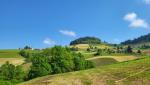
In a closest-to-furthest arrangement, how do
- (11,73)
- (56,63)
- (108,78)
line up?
1. (108,78)
2. (56,63)
3. (11,73)

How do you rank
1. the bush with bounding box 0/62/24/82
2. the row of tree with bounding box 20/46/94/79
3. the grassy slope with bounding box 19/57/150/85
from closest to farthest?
1. the grassy slope with bounding box 19/57/150/85
2. the row of tree with bounding box 20/46/94/79
3. the bush with bounding box 0/62/24/82

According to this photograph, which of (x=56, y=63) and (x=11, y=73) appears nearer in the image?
(x=56, y=63)

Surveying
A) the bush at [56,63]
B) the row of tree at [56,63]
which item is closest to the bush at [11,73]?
the row of tree at [56,63]

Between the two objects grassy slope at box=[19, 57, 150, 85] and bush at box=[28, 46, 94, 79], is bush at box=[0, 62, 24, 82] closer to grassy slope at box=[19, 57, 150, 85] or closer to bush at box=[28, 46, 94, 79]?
bush at box=[28, 46, 94, 79]

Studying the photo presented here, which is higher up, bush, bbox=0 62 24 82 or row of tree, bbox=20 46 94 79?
row of tree, bbox=20 46 94 79

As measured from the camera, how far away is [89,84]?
32.8 m

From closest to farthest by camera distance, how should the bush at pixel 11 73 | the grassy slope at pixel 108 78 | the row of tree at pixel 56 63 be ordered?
the grassy slope at pixel 108 78 → the row of tree at pixel 56 63 → the bush at pixel 11 73

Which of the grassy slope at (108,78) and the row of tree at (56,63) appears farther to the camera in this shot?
the row of tree at (56,63)

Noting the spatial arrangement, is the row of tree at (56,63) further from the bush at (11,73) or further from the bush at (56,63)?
the bush at (11,73)

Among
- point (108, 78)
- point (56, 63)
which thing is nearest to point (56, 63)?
point (56, 63)

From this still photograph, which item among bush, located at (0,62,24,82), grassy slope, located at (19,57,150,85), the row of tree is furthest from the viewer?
bush, located at (0,62,24,82)

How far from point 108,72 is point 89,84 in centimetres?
450

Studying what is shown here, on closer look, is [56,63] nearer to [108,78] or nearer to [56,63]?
[56,63]

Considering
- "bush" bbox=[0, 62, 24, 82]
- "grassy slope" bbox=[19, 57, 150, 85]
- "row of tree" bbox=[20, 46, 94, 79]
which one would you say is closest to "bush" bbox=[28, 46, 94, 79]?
"row of tree" bbox=[20, 46, 94, 79]
